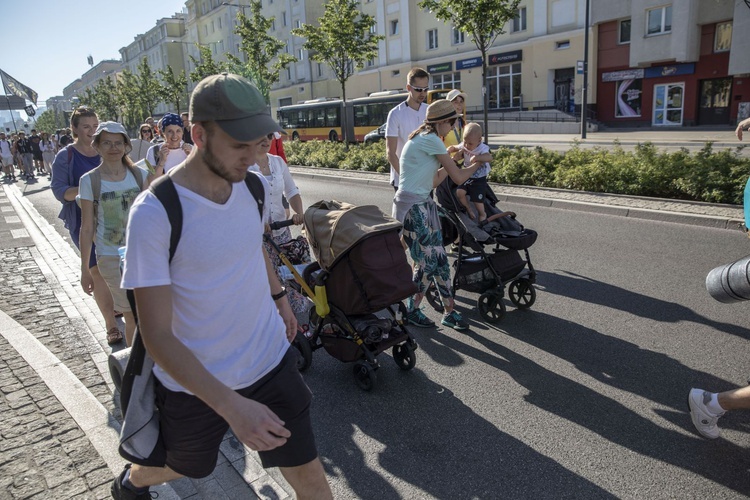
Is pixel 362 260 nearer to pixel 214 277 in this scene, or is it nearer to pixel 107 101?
pixel 214 277

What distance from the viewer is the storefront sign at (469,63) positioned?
40844 mm

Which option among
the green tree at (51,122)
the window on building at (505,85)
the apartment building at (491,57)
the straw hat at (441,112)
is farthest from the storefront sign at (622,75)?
the green tree at (51,122)

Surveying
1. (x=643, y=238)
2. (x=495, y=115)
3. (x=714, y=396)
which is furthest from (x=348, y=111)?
(x=714, y=396)

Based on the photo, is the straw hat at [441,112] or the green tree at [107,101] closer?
the straw hat at [441,112]

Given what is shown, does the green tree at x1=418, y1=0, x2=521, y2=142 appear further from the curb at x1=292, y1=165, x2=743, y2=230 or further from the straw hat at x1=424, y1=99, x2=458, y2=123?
the straw hat at x1=424, y1=99, x2=458, y2=123

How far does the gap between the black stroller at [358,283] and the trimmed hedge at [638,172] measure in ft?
24.6

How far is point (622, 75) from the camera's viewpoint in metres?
34.4

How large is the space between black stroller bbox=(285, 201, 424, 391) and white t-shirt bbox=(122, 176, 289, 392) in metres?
1.72

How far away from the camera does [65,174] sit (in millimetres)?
4801

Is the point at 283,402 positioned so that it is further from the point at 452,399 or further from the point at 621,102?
the point at 621,102

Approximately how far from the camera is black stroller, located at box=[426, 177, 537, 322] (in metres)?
5.30

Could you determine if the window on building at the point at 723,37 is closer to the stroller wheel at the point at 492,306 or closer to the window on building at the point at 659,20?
the window on building at the point at 659,20

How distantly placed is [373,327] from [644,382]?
81.1 inches

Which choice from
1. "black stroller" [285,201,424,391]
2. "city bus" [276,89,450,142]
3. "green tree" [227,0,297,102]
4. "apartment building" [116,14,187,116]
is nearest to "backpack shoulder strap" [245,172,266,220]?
"black stroller" [285,201,424,391]
